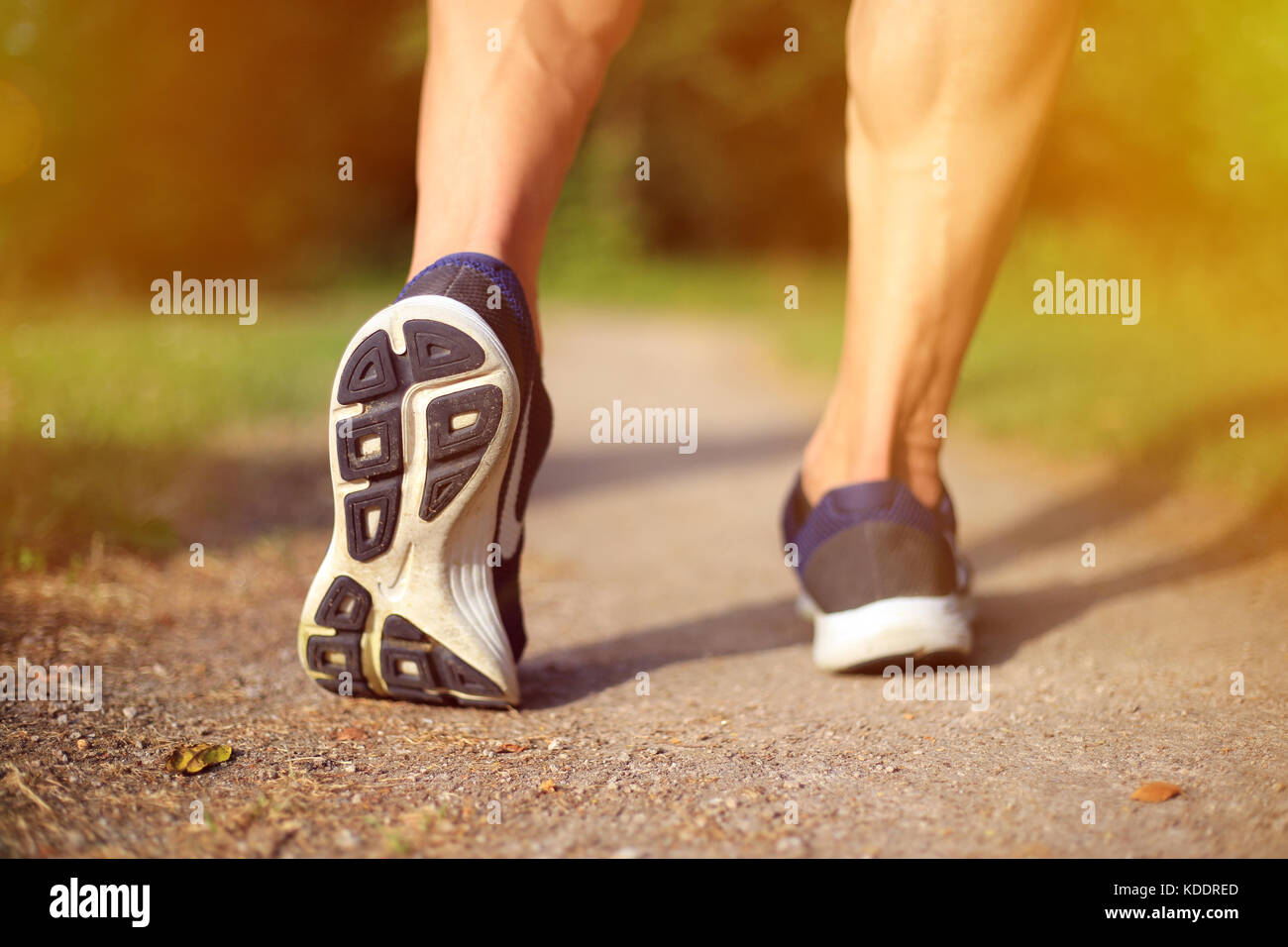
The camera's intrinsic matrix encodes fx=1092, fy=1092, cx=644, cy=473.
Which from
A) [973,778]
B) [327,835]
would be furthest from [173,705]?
[973,778]

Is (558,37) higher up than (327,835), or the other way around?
(558,37)

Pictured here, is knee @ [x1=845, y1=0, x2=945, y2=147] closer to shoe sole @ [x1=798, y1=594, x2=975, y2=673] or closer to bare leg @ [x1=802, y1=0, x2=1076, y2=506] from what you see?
bare leg @ [x1=802, y1=0, x2=1076, y2=506]

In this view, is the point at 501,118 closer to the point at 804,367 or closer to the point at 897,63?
the point at 897,63

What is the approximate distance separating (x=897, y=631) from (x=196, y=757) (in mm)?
756

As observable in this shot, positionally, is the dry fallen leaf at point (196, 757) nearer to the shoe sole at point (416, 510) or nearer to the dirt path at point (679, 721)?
the dirt path at point (679, 721)

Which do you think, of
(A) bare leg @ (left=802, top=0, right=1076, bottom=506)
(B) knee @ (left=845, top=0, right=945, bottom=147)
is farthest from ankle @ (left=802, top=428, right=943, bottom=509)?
(B) knee @ (left=845, top=0, right=945, bottom=147)

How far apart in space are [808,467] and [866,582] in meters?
0.28

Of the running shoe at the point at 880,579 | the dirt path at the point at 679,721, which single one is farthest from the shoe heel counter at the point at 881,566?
the dirt path at the point at 679,721

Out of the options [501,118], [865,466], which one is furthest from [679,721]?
[501,118]

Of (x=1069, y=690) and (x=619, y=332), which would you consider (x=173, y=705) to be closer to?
(x=1069, y=690)

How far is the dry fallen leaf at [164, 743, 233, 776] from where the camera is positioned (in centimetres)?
99

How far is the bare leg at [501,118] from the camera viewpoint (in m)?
1.20

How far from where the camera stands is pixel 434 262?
1.17 metres

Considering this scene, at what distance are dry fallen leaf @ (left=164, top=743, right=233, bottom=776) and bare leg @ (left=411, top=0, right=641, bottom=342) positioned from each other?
54 centimetres
